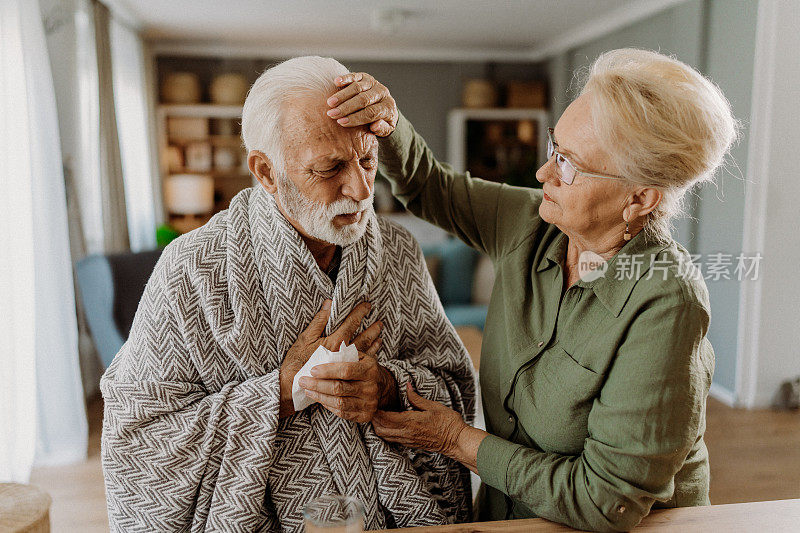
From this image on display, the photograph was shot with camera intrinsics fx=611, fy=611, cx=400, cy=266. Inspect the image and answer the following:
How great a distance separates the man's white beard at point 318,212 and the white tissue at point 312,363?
0.23 m

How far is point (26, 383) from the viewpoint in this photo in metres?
3.17

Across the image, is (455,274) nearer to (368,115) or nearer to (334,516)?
(368,115)

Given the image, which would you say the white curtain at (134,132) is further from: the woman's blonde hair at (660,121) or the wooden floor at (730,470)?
the woman's blonde hair at (660,121)

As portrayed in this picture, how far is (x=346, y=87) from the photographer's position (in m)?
1.19

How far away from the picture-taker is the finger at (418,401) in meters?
1.30

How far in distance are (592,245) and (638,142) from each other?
Result: 0.79 ft

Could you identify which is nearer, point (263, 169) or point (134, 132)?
point (263, 169)

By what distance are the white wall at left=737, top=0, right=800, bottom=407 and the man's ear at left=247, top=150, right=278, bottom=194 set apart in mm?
3625

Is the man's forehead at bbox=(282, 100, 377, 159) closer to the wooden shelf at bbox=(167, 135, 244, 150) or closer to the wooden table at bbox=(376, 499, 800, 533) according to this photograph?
the wooden table at bbox=(376, 499, 800, 533)

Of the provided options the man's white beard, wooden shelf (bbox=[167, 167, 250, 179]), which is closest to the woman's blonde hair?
the man's white beard

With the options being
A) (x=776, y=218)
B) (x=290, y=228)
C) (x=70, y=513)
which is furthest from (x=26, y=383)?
(x=776, y=218)

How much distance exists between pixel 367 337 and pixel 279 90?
0.54 metres

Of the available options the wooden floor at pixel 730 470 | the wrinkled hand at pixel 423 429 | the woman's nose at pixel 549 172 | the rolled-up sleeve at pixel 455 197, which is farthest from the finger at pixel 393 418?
the wooden floor at pixel 730 470

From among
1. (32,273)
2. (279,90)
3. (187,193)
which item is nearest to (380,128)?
(279,90)
